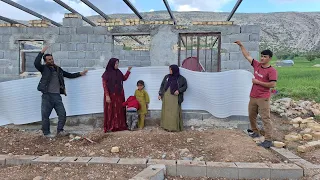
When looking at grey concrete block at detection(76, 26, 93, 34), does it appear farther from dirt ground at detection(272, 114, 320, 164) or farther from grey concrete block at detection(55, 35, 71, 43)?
dirt ground at detection(272, 114, 320, 164)

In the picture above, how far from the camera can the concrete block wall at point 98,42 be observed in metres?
6.71

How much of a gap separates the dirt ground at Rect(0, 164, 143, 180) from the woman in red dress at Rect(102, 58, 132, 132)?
192 centimetres

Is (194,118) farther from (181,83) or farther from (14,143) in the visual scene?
(14,143)

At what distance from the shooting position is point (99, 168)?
162 inches

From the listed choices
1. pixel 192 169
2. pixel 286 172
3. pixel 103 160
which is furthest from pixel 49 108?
pixel 286 172

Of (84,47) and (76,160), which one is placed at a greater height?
(84,47)

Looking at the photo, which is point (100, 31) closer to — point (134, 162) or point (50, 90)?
point (50, 90)

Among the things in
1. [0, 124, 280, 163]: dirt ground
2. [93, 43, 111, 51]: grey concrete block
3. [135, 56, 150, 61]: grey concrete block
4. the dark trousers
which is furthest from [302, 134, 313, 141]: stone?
[135, 56, 150, 61]: grey concrete block

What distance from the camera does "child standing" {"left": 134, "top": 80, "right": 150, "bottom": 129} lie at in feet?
20.6

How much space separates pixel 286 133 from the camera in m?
6.40

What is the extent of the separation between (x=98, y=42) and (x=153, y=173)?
4.16m

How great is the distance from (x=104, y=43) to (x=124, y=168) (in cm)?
371

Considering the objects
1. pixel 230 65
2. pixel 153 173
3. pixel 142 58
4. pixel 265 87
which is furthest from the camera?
pixel 142 58

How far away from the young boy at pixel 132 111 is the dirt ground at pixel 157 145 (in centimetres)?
55
